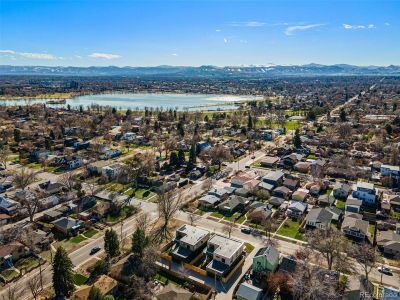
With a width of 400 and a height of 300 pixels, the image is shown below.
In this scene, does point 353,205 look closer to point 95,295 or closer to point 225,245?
point 225,245

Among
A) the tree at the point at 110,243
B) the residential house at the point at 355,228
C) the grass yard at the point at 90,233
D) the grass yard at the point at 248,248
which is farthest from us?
the grass yard at the point at 90,233

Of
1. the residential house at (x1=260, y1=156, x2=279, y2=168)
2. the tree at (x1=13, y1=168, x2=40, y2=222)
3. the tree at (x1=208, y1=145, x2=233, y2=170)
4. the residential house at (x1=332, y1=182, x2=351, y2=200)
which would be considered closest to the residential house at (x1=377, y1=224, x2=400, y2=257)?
the residential house at (x1=332, y1=182, x2=351, y2=200)

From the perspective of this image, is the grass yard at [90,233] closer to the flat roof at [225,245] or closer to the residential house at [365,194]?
the flat roof at [225,245]

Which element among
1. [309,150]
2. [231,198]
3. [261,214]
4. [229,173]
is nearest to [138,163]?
[229,173]

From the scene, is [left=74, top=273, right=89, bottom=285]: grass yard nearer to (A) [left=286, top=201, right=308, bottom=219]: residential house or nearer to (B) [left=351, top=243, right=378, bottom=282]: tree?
(A) [left=286, top=201, right=308, bottom=219]: residential house

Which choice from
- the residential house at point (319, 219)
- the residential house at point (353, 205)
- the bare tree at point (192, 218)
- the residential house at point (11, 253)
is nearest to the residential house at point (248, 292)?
the bare tree at point (192, 218)
